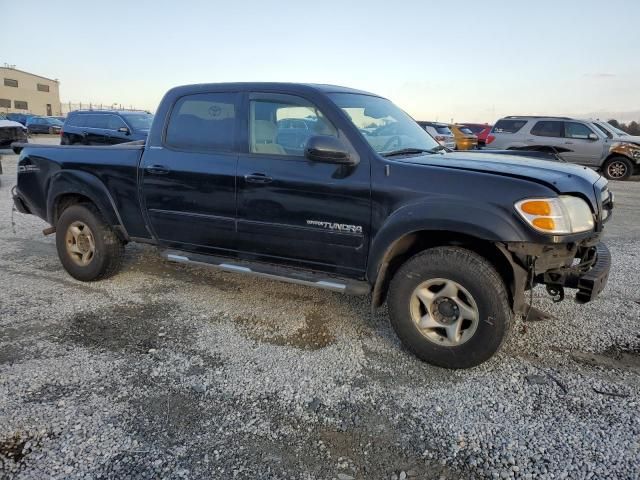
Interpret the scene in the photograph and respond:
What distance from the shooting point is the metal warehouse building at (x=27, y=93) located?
229 ft

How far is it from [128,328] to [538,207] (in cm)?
315

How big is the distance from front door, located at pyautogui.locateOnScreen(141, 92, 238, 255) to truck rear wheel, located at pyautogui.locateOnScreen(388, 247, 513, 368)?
5.13ft

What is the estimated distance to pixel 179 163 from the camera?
4180mm

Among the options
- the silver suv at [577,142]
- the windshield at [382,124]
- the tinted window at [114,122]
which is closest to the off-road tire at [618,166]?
the silver suv at [577,142]

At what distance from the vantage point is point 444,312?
10.8 feet

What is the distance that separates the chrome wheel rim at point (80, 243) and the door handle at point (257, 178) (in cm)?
201

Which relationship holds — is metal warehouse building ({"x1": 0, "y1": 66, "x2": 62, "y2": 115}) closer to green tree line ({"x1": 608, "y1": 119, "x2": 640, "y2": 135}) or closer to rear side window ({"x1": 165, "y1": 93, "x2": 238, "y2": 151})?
green tree line ({"x1": 608, "y1": 119, "x2": 640, "y2": 135})

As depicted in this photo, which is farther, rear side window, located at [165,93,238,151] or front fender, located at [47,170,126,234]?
front fender, located at [47,170,126,234]

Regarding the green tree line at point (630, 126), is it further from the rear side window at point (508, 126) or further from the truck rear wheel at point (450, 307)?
the truck rear wheel at point (450, 307)

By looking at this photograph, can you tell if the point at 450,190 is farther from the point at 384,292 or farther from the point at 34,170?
the point at 34,170

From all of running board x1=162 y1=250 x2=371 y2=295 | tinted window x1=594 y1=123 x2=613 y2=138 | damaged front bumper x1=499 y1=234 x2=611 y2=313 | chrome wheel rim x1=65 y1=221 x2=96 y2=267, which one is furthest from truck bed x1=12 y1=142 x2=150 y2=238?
tinted window x1=594 y1=123 x2=613 y2=138

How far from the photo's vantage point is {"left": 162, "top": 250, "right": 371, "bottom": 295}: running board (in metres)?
3.56

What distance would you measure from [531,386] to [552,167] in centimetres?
154

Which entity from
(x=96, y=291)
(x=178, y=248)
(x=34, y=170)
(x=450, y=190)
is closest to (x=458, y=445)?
(x=450, y=190)
